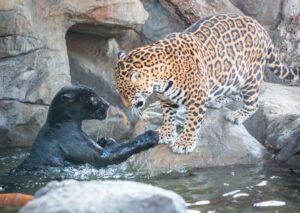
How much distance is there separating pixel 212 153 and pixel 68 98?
2274mm

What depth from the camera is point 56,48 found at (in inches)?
484

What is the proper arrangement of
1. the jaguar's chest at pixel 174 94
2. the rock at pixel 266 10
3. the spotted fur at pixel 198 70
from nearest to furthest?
1. the spotted fur at pixel 198 70
2. the jaguar's chest at pixel 174 94
3. the rock at pixel 266 10

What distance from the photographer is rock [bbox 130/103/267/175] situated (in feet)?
32.4

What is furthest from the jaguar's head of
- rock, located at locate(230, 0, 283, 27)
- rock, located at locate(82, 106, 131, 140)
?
rock, located at locate(230, 0, 283, 27)

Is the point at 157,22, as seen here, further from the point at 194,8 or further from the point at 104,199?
the point at 104,199

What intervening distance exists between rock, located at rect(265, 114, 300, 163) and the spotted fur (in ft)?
1.61

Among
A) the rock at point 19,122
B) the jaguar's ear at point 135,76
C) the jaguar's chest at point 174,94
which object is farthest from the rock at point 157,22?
the jaguar's ear at point 135,76

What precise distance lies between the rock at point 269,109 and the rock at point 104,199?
6140 millimetres

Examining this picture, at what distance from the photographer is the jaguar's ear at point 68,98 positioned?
972 centimetres

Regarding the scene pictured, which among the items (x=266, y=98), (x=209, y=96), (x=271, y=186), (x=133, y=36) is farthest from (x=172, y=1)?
(x=271, y=186)

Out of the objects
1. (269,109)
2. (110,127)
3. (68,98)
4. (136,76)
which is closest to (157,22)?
(110,127)

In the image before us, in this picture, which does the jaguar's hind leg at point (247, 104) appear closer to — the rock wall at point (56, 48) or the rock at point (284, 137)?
the rock at point (284, 137)

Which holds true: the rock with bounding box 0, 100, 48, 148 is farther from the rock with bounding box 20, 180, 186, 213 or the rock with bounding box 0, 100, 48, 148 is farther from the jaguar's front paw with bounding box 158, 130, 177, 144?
the rock with bounding box 20, 180, 186, 213

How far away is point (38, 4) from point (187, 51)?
12.9 ft
